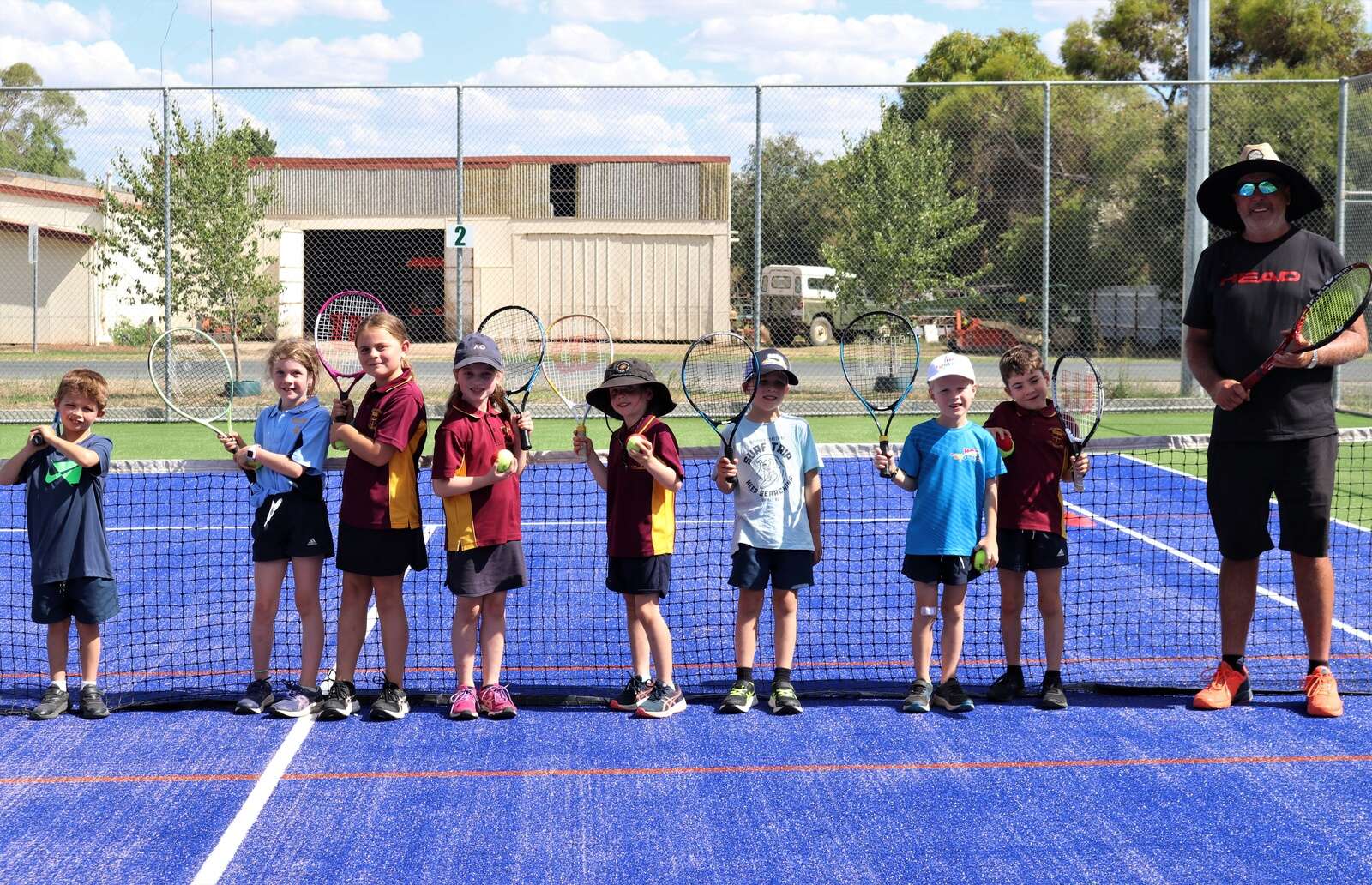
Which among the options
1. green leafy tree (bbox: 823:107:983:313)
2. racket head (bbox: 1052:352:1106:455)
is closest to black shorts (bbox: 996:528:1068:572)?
racket head (bbox: 1052:352:1106:455)

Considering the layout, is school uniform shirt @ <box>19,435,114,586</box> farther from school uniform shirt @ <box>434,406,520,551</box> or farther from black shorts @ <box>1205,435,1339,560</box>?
black shorts @ <box>1205,435,1339,560</box>

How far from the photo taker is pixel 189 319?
14.2 m

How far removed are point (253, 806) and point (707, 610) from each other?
3208 millimetres

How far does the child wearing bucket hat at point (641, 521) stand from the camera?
5316 mm

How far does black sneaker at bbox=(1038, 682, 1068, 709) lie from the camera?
5.38 meters

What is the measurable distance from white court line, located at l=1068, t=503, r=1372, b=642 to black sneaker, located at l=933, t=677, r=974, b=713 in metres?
1.62

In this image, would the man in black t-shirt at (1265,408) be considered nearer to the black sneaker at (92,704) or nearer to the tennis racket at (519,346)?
the tennis racket at (519,346)

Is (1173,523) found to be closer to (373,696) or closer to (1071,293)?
(373,696)

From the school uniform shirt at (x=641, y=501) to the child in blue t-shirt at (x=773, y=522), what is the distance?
0.88 feet

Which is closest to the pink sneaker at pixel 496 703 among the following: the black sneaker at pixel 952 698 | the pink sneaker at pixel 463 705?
the pink sneaker at pixel 463 705

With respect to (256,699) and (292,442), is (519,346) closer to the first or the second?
(292,442)

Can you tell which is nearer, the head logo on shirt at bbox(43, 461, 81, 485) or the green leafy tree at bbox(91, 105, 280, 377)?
the head logo on shirt at bbox(43, 461, 81, 485)

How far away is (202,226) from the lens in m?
14.0

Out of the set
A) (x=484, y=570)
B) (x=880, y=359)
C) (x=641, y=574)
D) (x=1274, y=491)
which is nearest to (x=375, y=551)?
(x=484, y=570)
